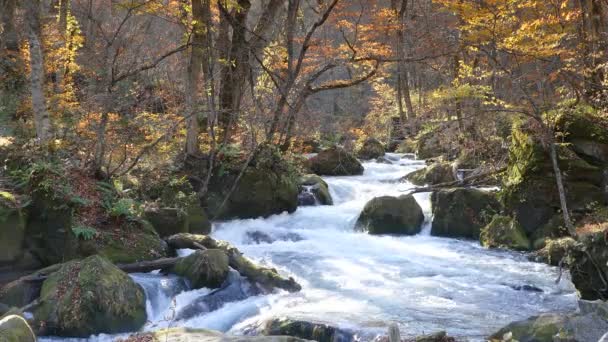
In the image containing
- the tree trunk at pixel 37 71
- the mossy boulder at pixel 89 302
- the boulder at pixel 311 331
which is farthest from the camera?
the tree trunk at pixel 37 71

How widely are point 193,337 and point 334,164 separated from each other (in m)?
14.4

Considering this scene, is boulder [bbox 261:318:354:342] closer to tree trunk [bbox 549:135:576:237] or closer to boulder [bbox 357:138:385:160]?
tree trunk [bbox 549:135:576:237]

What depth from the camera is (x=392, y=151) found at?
27328 millimetres

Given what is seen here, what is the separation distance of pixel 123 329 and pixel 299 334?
2.42 metres

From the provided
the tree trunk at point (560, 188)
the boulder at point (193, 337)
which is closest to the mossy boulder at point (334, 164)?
the tree trunk at point (560, 188)

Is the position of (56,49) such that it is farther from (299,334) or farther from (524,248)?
(524,248)

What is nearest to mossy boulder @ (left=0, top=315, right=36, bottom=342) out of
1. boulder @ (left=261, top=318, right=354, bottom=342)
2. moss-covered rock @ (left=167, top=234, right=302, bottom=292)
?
boulder @ (left=261, top=318, right=354, bottom=342)

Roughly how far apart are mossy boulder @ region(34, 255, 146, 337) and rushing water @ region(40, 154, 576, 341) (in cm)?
22

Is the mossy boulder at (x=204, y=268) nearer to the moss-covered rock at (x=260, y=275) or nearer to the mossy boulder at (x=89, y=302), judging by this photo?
the moss-covered rock at (x=260, y=275)

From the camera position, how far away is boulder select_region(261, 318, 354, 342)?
269 inches

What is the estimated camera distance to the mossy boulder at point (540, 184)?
1202 cm

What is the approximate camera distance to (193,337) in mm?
6109

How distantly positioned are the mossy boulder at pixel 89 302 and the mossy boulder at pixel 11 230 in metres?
1.62

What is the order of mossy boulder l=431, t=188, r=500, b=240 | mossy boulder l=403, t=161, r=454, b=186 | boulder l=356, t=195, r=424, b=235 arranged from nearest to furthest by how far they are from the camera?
mossy boulder l=431, t=188, r=500, b=240 → boulder l=356, t=195, r=424, b=235 → mossy boulder l=403, t=161, r=454, b=186
